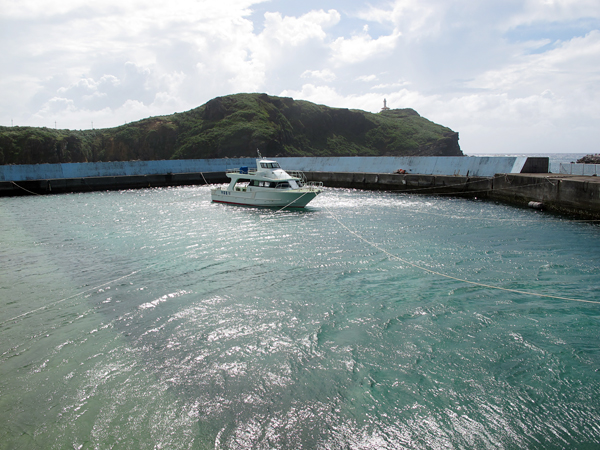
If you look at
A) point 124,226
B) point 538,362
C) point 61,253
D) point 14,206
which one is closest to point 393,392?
point 538,362

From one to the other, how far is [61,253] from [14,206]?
20.1 metres

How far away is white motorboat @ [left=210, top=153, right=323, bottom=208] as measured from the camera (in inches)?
1135

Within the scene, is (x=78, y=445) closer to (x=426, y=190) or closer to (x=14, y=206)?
(x=14, y=206)

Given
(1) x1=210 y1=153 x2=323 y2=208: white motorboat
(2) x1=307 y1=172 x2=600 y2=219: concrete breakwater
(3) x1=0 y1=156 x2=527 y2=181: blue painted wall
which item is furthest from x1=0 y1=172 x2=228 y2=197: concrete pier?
(1) x1=210 y1=153 x2=323 y2=208: white motorboat

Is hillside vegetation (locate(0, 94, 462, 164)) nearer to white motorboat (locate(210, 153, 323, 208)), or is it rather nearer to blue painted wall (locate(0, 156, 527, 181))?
blue painted wall (locate(0, 156, 527, 181))

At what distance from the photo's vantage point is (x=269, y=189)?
1155 inches

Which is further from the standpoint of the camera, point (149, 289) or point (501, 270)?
point (501, 270)

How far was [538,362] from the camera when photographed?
7.79 metres

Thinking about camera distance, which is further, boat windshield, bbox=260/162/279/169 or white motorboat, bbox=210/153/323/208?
boat windshield, bbox=260/162/279/169

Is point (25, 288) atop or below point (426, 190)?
below

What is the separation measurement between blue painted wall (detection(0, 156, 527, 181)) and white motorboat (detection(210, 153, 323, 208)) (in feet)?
50.8

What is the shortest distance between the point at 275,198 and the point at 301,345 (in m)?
21.3

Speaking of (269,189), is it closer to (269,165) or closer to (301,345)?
(269,165)

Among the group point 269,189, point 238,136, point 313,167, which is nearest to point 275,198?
point 269,189
